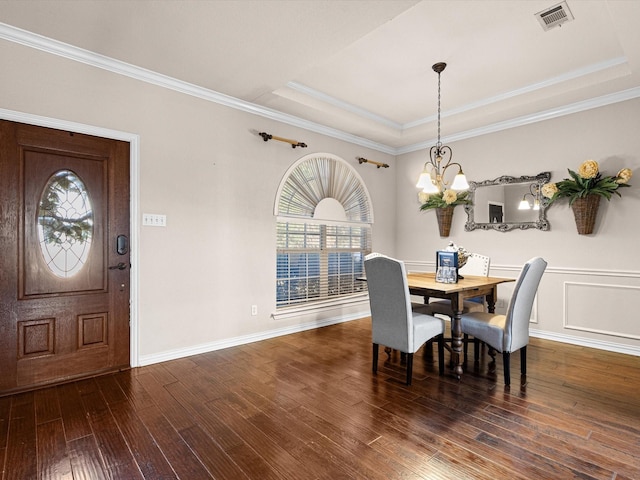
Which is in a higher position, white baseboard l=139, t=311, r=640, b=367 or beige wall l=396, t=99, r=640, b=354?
beige wall l=396, t=99, r=640, b=354

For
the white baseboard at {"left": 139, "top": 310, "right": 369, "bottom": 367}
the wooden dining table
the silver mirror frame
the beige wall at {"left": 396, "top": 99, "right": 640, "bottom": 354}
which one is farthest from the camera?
the silver mirror frame

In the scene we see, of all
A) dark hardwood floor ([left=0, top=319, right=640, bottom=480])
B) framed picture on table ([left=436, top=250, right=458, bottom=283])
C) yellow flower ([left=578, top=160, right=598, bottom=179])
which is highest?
yellow flower ([left=578, top=160, right=598, bottom=179])

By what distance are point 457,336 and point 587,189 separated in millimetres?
2285

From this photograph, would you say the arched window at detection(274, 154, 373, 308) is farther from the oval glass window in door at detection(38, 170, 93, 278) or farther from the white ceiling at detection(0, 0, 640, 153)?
the oval glass window in door at detection(38, 170, 93, 278)

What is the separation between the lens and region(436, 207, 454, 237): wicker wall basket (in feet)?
16.2

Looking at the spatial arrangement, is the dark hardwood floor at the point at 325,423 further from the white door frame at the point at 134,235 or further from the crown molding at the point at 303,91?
the crown molding at the point at 303,91

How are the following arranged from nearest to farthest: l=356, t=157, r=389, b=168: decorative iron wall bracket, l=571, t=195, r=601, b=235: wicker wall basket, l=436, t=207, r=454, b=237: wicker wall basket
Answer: l=571, t=195, r=601, b=235: wicker wall basket
l=436, t=207, r=454, b=237: wicker wall basket
l=356, t=157, r=389, b=168: decorative iron wall bracket

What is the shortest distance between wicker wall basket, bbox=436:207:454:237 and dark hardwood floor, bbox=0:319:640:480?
2296mm

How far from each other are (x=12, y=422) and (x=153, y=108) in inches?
105

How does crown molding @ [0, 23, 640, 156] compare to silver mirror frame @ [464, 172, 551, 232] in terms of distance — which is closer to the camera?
crown molding @ [0, 23, 640, 156]

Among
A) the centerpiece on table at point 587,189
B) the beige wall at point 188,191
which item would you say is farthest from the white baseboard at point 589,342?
the beige wall at point 188,191

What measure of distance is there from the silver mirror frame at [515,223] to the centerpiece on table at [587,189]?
9.6 inches

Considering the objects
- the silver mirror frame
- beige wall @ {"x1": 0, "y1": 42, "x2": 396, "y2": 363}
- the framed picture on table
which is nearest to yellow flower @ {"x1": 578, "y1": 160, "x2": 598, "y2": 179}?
the silver mirror frame

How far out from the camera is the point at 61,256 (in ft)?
9.03
